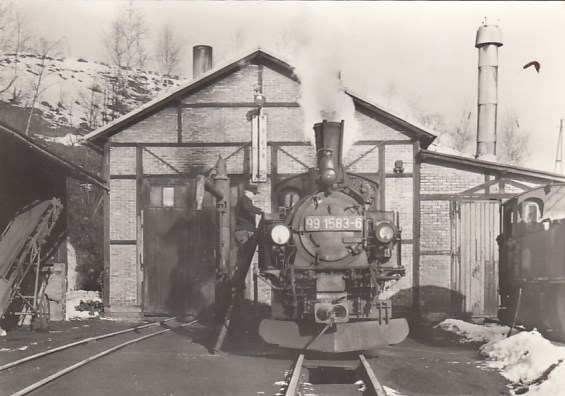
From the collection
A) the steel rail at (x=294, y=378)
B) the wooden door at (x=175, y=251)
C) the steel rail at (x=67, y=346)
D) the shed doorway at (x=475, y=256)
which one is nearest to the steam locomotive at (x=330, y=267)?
the steel rail at (x=294, y=378)

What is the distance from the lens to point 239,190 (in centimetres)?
1345

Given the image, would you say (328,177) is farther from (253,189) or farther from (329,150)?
(253,189)

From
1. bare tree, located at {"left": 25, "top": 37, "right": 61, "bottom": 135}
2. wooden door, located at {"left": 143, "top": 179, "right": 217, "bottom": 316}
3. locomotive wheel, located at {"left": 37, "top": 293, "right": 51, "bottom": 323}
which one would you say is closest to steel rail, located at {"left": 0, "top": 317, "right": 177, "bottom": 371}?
wooden door, located at {"left": 143, "top": 179, "right": 217, "bottom": 316}

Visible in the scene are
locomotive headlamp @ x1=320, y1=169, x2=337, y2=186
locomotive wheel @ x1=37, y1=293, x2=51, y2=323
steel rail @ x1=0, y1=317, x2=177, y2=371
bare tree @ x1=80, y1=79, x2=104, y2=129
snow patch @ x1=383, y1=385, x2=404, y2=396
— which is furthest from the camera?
bare tree @ x1=80, y1=79, x2=104, y2=129

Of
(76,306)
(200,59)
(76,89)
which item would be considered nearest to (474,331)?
(76,306)

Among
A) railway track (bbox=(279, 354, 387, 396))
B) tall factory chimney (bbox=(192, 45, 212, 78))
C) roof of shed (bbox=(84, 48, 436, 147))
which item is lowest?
railway track (bbox=(279, 354, 387, 396))

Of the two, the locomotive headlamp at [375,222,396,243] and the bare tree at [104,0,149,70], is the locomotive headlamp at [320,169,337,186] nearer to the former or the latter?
the locomotive headlamp at [375,222,396,243]

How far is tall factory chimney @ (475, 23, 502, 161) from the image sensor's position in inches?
Result: 692

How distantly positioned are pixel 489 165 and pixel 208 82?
21.2ft

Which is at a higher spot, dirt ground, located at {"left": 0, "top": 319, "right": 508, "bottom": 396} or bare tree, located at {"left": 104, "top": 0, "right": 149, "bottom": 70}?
bare tree, located at {"left": 104, "top": 0, "right": 149, "bottom": 70}

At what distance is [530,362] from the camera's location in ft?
23.8

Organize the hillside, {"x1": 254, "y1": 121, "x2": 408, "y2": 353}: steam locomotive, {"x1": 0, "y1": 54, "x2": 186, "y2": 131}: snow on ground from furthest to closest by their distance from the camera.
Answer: {"x1": 0, "y1": 54, "x2": 186, "y2": 131}: snow on ground, the hillside, {"x1": 254, "y1": 121, "x2": 408, "y2": 353}: steam locomotive

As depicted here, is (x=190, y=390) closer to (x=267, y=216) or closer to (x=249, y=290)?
(x=267, y=216)

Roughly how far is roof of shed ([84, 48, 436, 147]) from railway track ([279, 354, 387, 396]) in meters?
6.27
